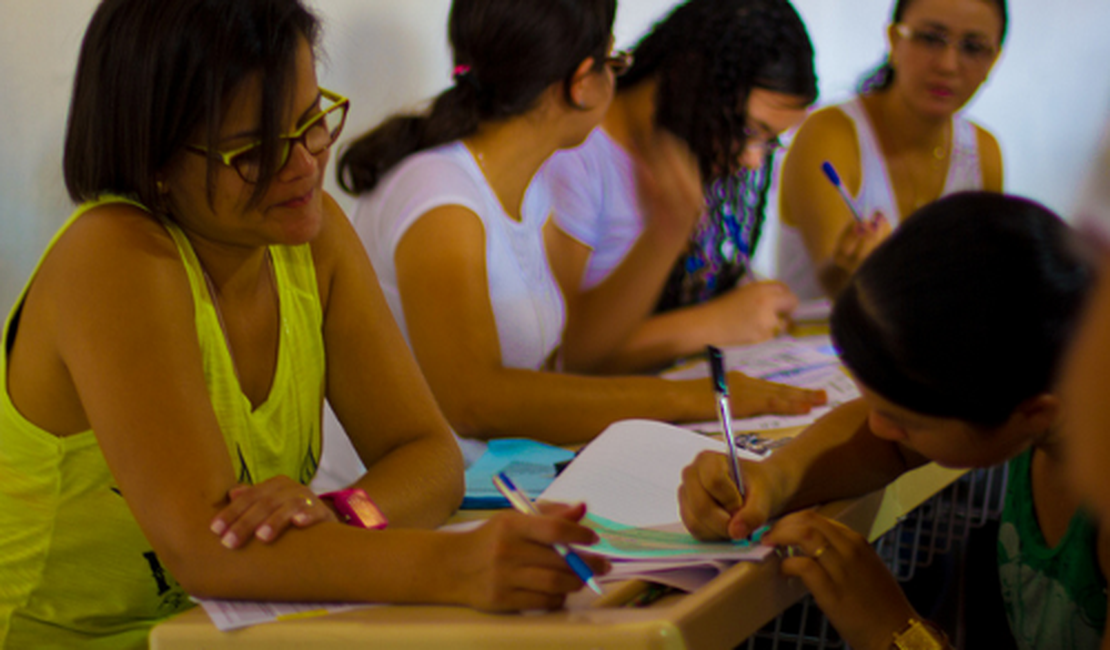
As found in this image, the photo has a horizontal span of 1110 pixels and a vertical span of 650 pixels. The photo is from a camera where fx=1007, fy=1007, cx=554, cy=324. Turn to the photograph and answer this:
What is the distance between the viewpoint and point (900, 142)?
2480 millimetres

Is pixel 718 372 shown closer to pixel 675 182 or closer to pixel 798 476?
pixel 798 476

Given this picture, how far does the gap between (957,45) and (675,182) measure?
2.75ft

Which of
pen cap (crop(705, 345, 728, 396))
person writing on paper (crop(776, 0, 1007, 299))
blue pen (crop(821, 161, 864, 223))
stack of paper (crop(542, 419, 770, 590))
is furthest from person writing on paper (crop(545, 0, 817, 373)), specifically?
pen cap (crop(705, 345, 728, 396))

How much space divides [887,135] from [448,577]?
1983 millimetres

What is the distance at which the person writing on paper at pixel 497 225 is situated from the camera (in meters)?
1.50

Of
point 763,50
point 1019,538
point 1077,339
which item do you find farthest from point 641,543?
point 763,50

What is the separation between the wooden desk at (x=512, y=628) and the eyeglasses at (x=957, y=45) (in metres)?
1.84

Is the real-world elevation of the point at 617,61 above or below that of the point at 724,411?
above

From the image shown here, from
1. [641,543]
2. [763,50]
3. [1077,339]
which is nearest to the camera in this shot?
[1077,339]

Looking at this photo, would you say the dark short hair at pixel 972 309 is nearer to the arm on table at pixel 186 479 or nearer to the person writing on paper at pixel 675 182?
the arm on table at pixel 186 479

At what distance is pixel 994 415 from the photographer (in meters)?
0.88

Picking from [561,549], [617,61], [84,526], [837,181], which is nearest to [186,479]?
[84,526]

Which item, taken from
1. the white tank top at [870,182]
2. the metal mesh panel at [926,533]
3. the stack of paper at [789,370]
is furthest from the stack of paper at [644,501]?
the white tank top at [870,182]

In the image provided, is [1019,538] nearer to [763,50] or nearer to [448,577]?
[448,577]
